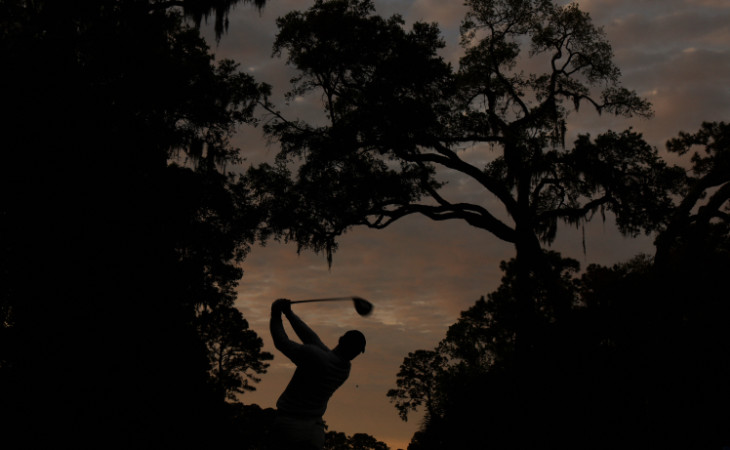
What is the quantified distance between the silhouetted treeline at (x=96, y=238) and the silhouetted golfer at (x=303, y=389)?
23.0ft

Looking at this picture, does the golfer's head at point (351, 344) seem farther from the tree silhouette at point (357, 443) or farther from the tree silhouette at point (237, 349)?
the tree silhouette at point (357, 443)

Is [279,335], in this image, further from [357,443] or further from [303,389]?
[357,443]

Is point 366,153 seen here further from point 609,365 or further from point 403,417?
point 403,417

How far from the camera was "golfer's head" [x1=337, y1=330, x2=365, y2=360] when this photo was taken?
502cm

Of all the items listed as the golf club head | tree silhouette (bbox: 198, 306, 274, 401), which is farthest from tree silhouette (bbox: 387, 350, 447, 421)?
the golf club head

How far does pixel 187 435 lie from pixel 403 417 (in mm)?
46029

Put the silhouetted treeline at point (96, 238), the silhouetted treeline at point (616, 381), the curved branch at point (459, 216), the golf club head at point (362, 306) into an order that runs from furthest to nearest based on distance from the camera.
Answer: the curved branch at point (459, 216), the silhouetted treeline at point (616, 381), the silhouetted treeline at point (96, 238), the golf club head at point (362, 306)

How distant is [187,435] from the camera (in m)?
11.7

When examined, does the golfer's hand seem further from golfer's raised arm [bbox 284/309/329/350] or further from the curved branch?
the curved branch

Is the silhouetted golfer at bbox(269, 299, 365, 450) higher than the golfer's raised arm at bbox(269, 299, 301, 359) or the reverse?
the reverse

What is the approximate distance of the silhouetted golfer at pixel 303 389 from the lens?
4.75m

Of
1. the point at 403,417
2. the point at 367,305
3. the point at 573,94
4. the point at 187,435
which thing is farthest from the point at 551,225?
the point at 403,417

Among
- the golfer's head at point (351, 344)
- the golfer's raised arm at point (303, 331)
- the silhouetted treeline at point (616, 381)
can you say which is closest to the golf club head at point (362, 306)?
the golfer's head at point (351, 344)

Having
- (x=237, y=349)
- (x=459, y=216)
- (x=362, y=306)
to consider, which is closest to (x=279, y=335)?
(x=362, y=306)
